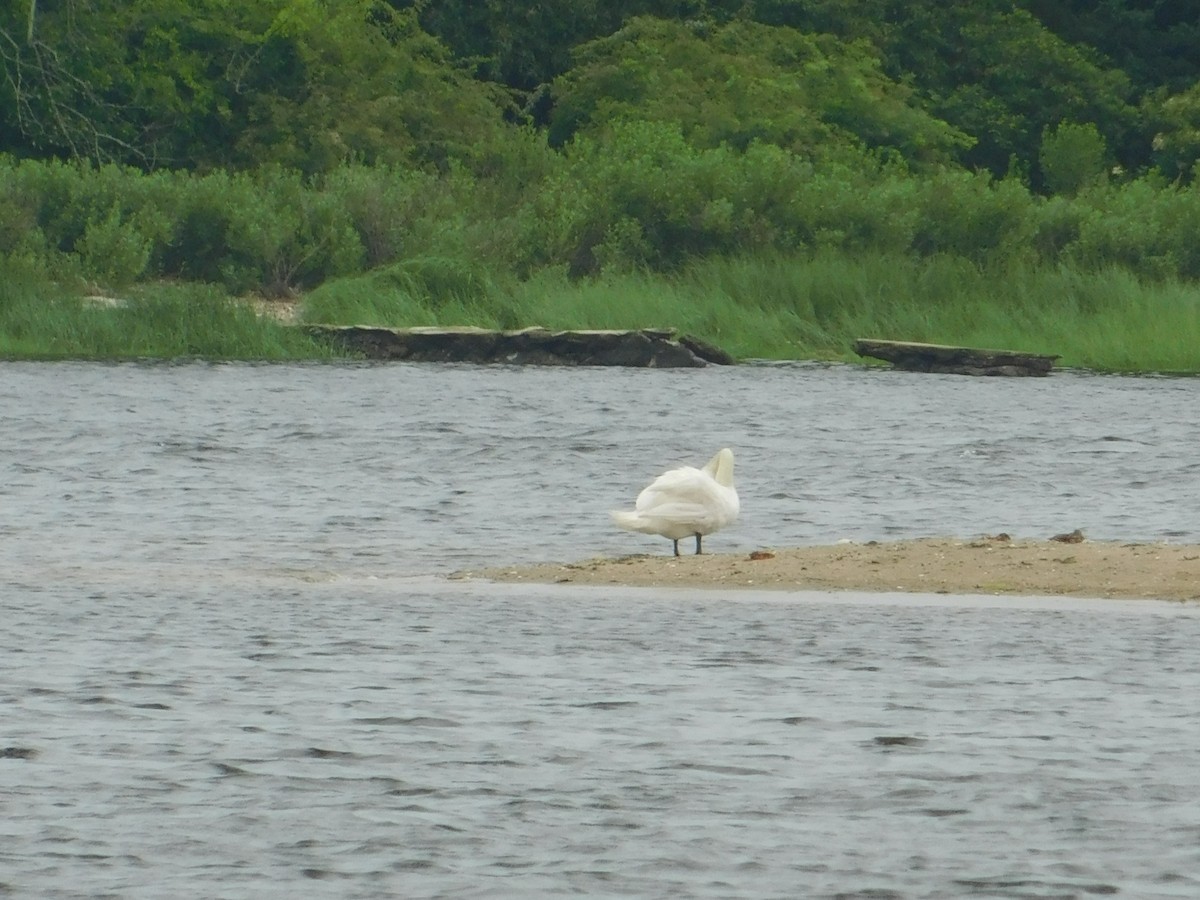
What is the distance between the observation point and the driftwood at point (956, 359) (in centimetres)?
3550

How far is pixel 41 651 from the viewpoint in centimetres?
1161

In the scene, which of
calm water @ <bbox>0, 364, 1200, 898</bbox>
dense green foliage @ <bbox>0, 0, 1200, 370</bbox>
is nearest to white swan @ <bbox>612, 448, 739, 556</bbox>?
calm water @ <bbox>0, 364, 1200, 898</bbox>

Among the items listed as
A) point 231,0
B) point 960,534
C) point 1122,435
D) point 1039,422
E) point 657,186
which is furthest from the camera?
point 231,0

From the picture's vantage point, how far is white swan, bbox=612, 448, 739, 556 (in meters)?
15.2

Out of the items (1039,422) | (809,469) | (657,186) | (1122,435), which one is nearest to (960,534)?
(809,469)

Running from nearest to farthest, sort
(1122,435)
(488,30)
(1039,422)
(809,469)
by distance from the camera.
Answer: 1. (809,469)
2. (1122,435)
3. (1039,422)
4. (488,30)

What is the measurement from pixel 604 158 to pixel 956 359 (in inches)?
404

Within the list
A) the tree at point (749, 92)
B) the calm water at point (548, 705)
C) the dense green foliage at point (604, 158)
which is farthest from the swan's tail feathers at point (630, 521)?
the tree at point (749, 92)

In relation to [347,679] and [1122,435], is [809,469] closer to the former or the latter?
[1122,435]

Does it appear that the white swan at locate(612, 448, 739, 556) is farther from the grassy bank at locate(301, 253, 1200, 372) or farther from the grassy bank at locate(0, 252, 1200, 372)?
the grassy bank at locate(301, 253, 1200, 372)

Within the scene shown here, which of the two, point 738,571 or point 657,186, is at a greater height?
point 657,186

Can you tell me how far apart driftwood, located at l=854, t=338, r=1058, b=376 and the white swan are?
20568 mm

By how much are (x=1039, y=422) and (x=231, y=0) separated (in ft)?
87.1

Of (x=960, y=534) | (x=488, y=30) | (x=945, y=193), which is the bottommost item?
(x=960, y=534)
